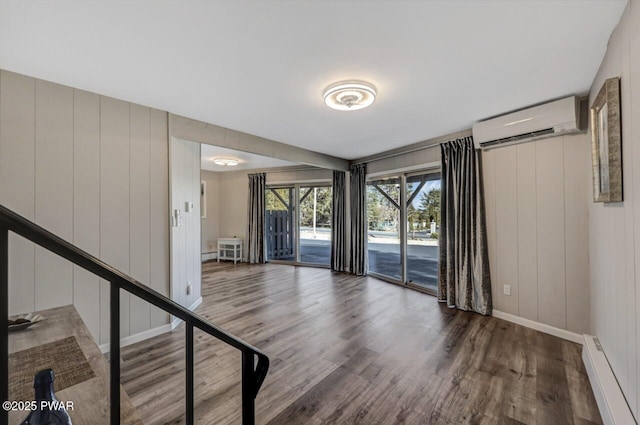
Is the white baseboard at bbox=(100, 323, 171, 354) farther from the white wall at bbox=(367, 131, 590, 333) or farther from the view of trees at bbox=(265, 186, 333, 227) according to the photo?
the view of trees at bbox=(265, 186, 333, 227)

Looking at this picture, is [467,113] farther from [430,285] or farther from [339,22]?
[430,285]

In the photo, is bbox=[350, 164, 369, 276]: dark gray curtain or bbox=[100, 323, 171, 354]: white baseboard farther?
bbox=[350, 164, 369, 276]: dark gray curtain

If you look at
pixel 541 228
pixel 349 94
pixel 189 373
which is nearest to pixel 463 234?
pixel 541 228

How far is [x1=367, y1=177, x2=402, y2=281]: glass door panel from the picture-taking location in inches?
195

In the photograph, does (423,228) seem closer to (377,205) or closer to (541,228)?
(377,205)

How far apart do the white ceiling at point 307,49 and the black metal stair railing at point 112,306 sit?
1.46 metres

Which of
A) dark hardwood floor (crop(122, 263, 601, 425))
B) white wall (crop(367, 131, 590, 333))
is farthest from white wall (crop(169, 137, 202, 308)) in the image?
white wall (crop(367, 131, 590, 333))

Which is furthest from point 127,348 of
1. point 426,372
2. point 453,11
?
point 453,11

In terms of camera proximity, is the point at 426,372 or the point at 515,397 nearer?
the point at 515,397

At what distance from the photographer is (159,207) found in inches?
114

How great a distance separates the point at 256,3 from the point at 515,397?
301 centimetres

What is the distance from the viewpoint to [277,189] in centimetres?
696

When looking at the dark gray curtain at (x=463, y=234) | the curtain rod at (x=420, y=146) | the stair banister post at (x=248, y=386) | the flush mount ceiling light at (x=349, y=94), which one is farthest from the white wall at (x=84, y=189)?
the dark gray curtain at (x=463, y=234)

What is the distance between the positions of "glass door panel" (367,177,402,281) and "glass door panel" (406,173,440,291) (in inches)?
9.7
